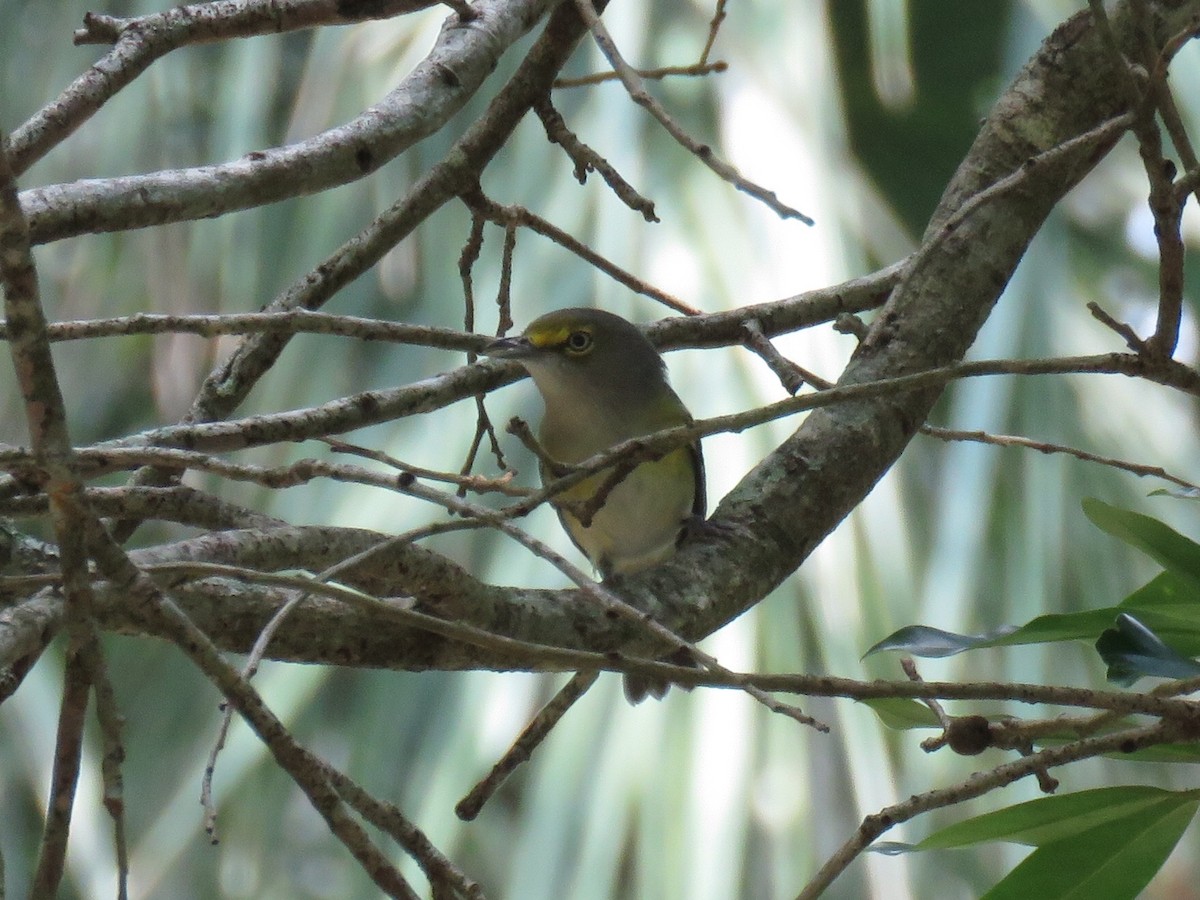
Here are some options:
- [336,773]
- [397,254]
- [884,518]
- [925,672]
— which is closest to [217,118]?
[397,254]

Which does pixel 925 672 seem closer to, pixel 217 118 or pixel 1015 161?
pixel 1015 161

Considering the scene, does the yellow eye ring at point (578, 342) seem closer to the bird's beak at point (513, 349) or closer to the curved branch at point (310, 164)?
the bird's beak at point (513, 349)

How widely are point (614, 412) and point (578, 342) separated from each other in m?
0.22

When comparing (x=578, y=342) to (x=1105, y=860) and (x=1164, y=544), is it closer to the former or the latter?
(x=1164, y=544)

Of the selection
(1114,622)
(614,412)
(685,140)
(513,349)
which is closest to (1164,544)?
(1114,622)

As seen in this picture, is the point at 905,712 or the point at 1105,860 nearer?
the point at 1105,860

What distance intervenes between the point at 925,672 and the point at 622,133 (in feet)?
7.55

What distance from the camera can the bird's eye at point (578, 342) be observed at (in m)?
3.49

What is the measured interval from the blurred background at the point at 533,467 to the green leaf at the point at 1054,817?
104 inches

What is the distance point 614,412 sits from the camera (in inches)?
139

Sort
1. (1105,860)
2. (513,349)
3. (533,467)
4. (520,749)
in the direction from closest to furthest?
1. (1105,860)
2. (520,749)
3. (513,349)
4. (533,467)

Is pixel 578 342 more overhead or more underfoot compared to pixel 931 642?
more overhead

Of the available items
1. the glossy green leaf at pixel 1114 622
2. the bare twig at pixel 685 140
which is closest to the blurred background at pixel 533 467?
the glossy green leaf at pixel 1114 622

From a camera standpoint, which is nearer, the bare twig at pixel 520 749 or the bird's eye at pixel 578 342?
the bare twig at pixel 520 749
